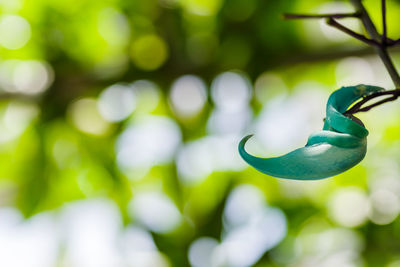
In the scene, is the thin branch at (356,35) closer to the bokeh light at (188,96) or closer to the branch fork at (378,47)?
the branch fork at (378,47)

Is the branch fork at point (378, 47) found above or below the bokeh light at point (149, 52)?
above

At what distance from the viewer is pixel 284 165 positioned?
0.36 metres

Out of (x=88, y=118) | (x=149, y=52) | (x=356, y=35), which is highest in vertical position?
(x=356, y=35)

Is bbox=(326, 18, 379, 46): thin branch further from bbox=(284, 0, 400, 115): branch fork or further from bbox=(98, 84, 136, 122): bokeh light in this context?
bbox=(98, 84, 136, 122): bokeh light

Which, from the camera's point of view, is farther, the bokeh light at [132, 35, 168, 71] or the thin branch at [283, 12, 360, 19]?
the bokeh light at [132, 35, 168, 71]

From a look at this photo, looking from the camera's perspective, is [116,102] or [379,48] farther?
[116,102]

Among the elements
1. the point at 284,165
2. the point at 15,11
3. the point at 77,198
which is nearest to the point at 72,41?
the point at 15,11

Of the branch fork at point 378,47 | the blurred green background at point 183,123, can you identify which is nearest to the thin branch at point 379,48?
the branch fork at point 378,47

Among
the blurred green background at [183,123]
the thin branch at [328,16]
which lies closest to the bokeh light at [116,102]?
the blurred green background at [183,123]

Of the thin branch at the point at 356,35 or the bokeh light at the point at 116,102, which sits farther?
the bokeh light at the point at 116,102

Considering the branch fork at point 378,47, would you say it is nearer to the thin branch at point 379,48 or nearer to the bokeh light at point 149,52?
the thin branch at point 379,48

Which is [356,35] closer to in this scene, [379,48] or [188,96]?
[379,48]

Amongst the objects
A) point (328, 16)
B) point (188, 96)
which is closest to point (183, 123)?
point (188, 96)

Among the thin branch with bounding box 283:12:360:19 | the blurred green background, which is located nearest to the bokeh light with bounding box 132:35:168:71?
the blurred green background
